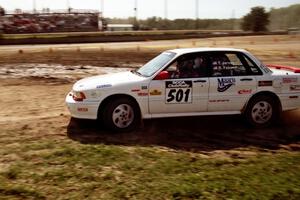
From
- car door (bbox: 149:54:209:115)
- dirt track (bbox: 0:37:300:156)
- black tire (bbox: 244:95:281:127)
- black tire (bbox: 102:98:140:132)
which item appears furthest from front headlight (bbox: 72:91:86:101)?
black tire (bbox: 244:95:281:127)

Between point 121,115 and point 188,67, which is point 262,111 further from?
point 121,115

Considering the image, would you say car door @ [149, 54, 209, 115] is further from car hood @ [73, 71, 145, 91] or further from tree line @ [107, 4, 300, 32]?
tree line @ [107, 4, 300, 32]

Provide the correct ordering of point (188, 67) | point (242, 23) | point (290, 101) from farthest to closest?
point (242, 23) → point (290, 101) → point (188, 67)

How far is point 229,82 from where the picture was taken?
8.30 m

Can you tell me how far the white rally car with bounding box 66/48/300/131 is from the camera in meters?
7.91

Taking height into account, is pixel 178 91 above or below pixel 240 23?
below

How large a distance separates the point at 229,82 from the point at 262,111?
94 cm

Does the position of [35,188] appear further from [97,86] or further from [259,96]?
[259,96]

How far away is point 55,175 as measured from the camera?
5414 mm

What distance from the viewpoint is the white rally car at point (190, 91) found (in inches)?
311

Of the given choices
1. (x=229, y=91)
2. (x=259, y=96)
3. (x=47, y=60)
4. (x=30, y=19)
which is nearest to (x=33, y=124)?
(x=229, y=91)

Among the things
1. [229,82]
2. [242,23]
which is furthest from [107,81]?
[242,23]

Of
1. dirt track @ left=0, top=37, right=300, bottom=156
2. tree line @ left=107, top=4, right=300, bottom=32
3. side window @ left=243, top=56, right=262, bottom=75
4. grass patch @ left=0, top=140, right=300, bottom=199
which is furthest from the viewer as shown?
tree line @ left=107, top=4, right=300, bottom=32

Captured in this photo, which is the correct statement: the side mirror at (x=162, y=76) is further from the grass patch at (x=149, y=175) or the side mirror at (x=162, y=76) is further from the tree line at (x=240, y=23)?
the tree line at (x=240, y=23)
